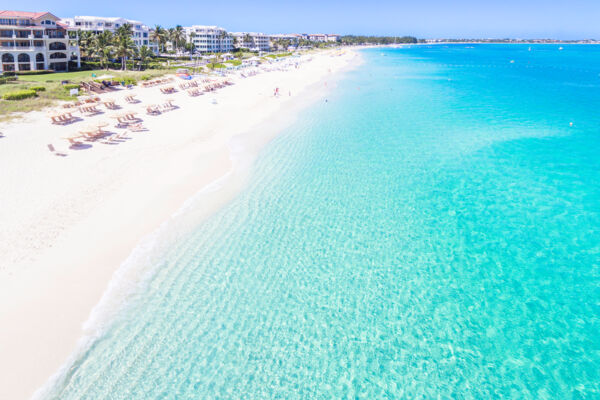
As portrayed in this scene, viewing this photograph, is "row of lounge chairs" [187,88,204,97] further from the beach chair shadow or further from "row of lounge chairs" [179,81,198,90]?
the beach chair shadow

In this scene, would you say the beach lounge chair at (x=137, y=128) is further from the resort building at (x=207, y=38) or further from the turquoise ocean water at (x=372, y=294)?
the resort building at (x=207, y=38)

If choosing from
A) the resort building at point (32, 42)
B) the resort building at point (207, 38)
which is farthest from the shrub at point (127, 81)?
the resort building at point (207, 38)

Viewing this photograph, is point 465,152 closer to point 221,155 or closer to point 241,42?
point 221,155

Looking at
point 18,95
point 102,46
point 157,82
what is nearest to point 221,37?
point 102,46

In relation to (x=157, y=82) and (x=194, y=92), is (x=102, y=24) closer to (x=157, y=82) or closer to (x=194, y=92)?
(x=157, y=82)

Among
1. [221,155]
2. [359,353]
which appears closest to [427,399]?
[359,353]

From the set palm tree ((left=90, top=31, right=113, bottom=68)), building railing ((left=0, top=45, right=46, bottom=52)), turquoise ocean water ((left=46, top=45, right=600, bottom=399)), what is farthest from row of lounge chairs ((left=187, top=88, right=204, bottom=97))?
building railing ((left=0, top=45, right=46, bottom=52))
